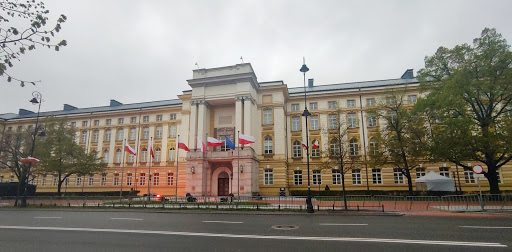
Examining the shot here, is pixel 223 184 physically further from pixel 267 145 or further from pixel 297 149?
pixel 297 149

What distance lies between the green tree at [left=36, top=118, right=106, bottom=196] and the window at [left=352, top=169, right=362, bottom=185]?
3743cm

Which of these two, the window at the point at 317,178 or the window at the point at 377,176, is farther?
the window at the point at 317,178

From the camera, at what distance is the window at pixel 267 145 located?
40469 millimetres

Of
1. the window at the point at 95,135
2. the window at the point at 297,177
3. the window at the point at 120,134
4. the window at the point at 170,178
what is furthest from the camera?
the window at the point at 95,135

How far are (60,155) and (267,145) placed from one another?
2928 centimetres

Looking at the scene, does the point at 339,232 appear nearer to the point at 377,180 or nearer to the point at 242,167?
the point at 242,167

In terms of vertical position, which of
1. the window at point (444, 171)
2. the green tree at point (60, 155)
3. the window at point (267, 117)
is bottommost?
the window at point (444, 171)

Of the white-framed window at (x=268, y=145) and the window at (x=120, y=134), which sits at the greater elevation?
the window at (x=120, y=134)

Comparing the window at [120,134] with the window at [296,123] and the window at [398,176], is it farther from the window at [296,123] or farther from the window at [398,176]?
the window at [398,176]

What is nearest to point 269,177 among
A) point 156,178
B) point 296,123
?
point 296,123

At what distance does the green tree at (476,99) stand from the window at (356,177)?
1334 centimetres

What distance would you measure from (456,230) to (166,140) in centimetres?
4297

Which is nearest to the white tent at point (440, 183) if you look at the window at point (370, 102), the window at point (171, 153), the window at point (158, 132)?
the window at point (370, 102)

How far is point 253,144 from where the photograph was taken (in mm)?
39062
